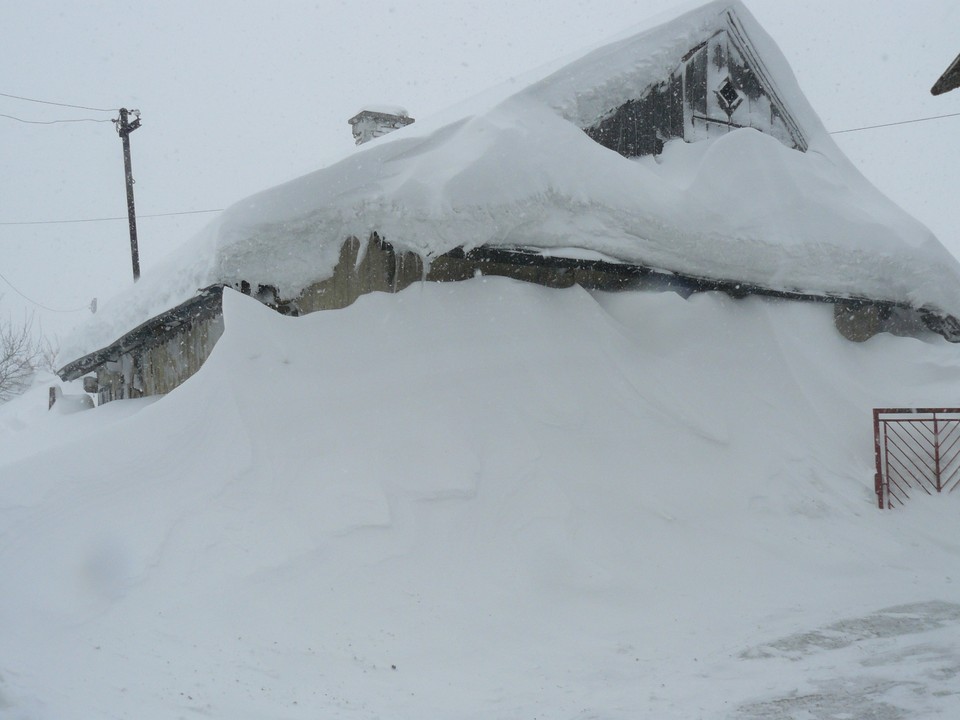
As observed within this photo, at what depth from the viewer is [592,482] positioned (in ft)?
23.5

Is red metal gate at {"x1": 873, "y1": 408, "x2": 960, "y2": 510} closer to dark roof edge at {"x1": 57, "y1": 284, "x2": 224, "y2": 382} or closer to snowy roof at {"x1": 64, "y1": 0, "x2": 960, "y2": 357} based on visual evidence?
snowy roof at {"x1": 64, "y1": 0, "x2": 960, "y2": 357}

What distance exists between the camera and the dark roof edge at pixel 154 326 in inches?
330

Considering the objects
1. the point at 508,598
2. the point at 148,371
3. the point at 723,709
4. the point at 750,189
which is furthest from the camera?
the point at 148,371

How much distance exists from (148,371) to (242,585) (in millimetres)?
7040

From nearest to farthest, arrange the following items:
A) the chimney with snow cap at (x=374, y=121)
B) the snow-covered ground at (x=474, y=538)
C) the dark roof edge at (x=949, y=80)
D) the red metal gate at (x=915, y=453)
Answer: the snow-covered ground at (x=474, y=538) → the dark roof edge at (x=949, y=80) → the red metal gate at (x=915, y=453) → the chimney with snow cap at (x=374, y=121)

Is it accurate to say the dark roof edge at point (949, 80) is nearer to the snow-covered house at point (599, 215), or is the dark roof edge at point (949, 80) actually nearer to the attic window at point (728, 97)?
the snow-covered house at point (599, 215)

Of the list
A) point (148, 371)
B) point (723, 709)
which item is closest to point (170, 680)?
point (723, 709)

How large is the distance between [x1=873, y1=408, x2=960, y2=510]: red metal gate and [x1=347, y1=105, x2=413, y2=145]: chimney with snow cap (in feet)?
36.8

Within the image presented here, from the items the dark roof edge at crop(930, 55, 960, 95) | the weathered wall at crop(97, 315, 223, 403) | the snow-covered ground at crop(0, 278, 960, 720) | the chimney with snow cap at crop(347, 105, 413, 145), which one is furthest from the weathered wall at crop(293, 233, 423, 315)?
the chimney with snow cap at crop(347, 105, 413, 145)

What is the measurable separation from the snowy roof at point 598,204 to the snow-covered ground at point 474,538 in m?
0.68

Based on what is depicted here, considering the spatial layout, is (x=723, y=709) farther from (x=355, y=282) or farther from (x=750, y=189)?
(x=750, y=189)

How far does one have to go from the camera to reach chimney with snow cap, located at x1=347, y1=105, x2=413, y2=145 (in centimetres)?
1691

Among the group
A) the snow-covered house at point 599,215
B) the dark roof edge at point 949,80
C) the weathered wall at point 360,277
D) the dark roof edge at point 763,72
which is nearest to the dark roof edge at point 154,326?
the snow-covered house at point 599,215

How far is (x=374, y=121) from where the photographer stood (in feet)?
55.6
